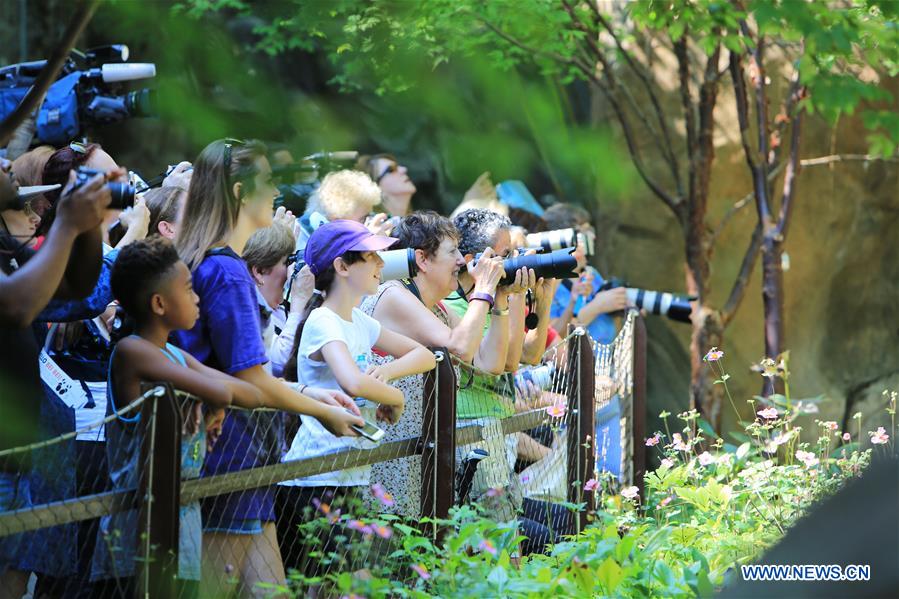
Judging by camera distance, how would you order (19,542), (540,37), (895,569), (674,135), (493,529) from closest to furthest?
(895,569) < (19,542) < (493,529) < (540,37) < (674,135)

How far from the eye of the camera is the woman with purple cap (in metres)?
3.61

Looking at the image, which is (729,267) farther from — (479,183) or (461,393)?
(479,183)

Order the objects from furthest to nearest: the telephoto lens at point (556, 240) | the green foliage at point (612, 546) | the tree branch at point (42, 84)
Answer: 1. the telephoto lens at point (556, 240)
2. the green foliage at point (612, 546)
3. the tree branch at point (42, 84)

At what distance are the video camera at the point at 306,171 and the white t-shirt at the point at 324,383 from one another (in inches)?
80.6

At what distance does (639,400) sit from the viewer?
643 centimetres

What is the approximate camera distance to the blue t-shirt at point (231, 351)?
10.2ft

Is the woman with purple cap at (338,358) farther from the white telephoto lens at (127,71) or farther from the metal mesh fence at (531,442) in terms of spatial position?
the white telephoto lens at (127,71)

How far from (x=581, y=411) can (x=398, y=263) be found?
4.58 ft

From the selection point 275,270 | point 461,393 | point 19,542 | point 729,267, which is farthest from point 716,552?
point 729,267

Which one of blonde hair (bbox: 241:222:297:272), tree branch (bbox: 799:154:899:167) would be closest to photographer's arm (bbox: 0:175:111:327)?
blonde hair (bbox: 241:222:297:272)

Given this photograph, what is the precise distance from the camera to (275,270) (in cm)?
437

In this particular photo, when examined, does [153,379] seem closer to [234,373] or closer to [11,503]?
[234,373]

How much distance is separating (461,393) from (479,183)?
8.13ft

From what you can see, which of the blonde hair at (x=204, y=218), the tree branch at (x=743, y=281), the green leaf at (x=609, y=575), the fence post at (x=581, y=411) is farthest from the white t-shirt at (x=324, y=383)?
the tree branch at (x=743, y=281)
